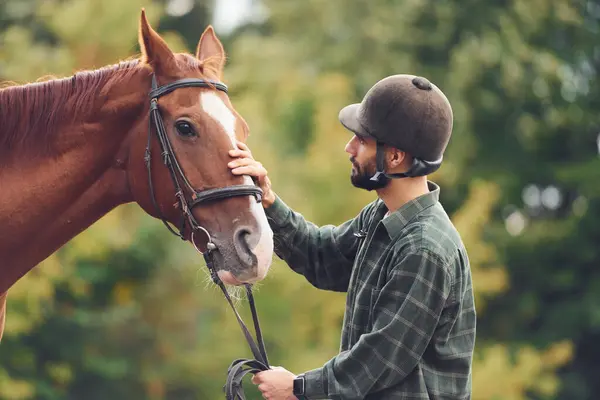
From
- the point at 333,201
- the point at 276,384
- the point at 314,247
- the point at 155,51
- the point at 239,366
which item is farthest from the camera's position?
the point at 333,201

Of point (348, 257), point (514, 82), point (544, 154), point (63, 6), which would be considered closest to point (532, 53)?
point (514, 82)

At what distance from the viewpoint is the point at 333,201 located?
14.6 m

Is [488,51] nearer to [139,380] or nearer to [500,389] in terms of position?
[500,389]

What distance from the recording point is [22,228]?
368 cm

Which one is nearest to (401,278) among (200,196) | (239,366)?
(239,366)

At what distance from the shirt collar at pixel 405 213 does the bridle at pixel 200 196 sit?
0.50m

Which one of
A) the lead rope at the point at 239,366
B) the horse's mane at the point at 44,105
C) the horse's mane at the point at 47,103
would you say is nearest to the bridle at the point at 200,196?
the lead rope at the point at 239,366

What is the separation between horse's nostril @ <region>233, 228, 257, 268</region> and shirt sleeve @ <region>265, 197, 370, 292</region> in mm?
476

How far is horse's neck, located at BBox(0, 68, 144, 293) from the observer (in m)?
3.69

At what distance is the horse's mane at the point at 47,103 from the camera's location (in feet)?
12.2

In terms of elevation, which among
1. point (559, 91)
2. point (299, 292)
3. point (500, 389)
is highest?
point (559, 91)

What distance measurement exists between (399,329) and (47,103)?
1627 mm

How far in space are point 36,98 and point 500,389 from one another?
43.3 ft

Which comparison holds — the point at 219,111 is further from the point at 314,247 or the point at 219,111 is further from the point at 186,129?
the point at 314,247
